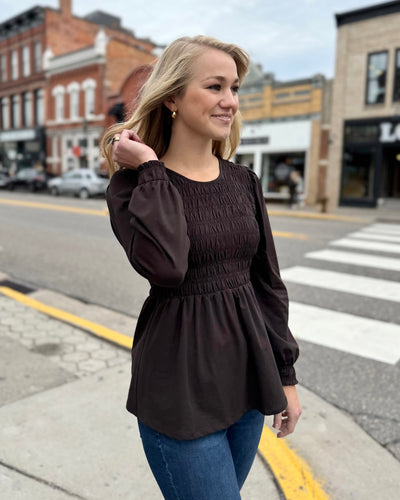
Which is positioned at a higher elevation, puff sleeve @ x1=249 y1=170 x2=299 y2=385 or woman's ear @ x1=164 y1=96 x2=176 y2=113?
woman's ear @ x1=164 y1=96 x2=176 y2=113

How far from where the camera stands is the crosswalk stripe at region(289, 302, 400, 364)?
14.0 ft

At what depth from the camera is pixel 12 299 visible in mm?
5523

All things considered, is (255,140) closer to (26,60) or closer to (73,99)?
(73,99)

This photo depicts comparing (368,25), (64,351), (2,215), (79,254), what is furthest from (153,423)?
(368,25)

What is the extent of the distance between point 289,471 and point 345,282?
4.47m

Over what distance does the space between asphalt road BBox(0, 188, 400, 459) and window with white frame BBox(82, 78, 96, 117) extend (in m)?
20.5

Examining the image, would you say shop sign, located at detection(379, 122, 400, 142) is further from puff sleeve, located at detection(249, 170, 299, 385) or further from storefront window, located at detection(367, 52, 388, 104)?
puff sleeve, located at detection(249, 170, 299, 385)

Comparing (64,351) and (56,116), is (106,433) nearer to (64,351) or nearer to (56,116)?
(64,351)

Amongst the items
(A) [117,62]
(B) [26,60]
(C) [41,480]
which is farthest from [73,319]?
(B) [26,60]

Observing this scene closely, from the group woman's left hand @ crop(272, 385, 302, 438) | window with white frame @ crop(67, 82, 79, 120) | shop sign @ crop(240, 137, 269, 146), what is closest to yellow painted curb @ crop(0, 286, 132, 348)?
woman's left hand @ crop(272, 385, 302, 438)

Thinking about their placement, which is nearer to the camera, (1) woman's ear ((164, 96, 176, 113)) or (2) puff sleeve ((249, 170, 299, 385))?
(1) woman's ear ((164, 96, 176, 113))

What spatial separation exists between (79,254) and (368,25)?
58.5ft

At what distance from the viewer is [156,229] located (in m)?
1.26

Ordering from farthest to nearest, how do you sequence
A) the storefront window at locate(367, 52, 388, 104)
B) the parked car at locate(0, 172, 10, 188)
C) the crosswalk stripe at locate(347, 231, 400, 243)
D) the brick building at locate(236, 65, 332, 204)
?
the parked car at locate(0, 172, 10, 188), the brick building at locate(236, 65, 332, 204), the storefront window at locate(367, 52, 388, 104), the crosswalk stripe at locate(347, 231, 400, 243)
